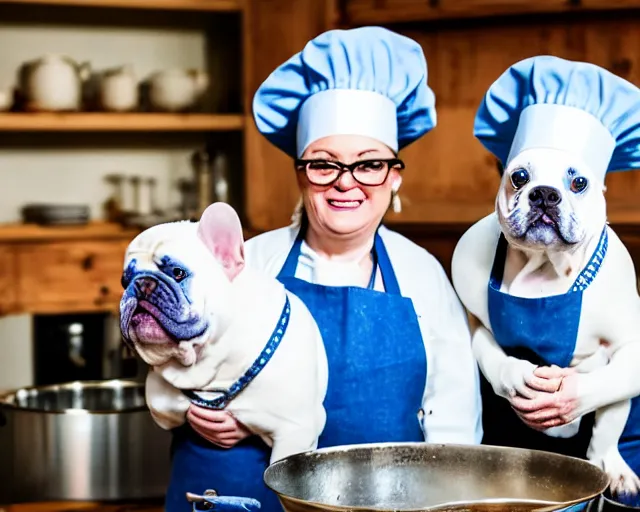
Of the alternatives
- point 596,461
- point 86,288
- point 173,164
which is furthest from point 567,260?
point 173,164

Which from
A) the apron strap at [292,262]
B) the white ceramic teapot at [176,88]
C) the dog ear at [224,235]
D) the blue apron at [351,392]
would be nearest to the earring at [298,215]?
the apron strap at [292,262]

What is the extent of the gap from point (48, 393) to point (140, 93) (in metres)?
1.72

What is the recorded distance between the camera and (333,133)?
1342 millimetres

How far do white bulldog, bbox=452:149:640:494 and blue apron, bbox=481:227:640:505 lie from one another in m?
0.01

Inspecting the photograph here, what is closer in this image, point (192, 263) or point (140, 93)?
point (192, 263)

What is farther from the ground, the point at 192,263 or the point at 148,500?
the point at 192,263

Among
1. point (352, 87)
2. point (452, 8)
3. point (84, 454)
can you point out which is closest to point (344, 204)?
point (352, 87)

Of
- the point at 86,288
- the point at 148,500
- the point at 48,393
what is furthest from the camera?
the point at 86,288

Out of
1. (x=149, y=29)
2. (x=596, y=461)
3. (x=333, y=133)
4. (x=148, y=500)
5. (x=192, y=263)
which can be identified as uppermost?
(x=149, y=29)

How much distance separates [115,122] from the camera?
3.07 metres

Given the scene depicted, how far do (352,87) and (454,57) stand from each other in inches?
58.2

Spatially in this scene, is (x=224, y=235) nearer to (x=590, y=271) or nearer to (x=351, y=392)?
(x=351, y=392)

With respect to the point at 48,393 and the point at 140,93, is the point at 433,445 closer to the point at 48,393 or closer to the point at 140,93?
the point at 48,393

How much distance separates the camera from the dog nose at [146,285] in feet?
3.78
